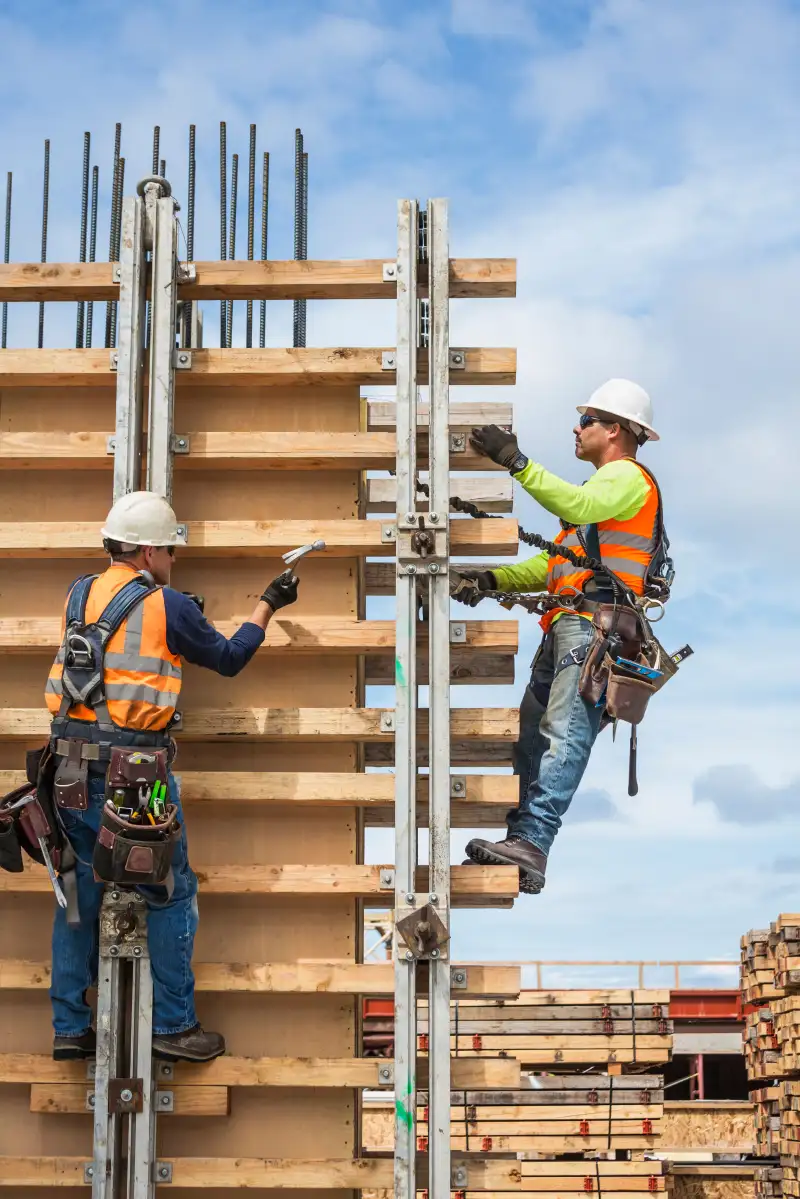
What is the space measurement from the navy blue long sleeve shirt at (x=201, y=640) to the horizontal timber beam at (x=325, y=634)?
0.39 meters

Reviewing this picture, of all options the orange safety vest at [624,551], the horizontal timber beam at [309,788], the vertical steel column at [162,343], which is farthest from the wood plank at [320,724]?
the vertical steel column at [162,343]

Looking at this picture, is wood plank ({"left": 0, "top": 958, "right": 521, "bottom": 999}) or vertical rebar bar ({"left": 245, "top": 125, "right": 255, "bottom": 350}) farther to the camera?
vertical rebar bar ({"left": 245, "top": 125, "right": 255, "bottom": 350})

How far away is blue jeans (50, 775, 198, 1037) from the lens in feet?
19.3

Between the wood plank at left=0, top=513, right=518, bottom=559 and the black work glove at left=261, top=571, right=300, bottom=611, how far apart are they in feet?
1.03

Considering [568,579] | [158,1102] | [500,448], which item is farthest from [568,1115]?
[500,448]

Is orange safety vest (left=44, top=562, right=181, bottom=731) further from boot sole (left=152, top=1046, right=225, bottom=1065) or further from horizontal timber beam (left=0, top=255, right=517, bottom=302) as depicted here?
horizontal timber beam (left=0, top=255, right=517, bottom=302)

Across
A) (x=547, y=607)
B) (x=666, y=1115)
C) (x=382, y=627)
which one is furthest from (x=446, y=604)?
(x=666, y=1115)

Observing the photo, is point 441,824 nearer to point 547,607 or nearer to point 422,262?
point 547,607

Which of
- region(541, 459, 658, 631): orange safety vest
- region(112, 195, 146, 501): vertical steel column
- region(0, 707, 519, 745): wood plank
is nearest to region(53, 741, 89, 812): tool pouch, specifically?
region(0, 707, 519, 745): wood plank

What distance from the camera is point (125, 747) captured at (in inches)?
227

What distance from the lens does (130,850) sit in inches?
220

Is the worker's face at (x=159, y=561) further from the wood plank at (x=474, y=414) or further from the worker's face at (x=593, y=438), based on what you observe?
the worker's face at (x=593, y=438)

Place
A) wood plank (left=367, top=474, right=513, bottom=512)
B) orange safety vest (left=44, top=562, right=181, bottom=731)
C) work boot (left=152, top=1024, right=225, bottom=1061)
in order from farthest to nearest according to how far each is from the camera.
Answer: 1. wood plank (left=367, top=474, right=513, bottom=512)
2. work boot (left=152, top=1024, right=225, bottom=1061)
3. orange safety vest (left=44, top=562, right=181, bottom=731)

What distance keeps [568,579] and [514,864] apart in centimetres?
130
